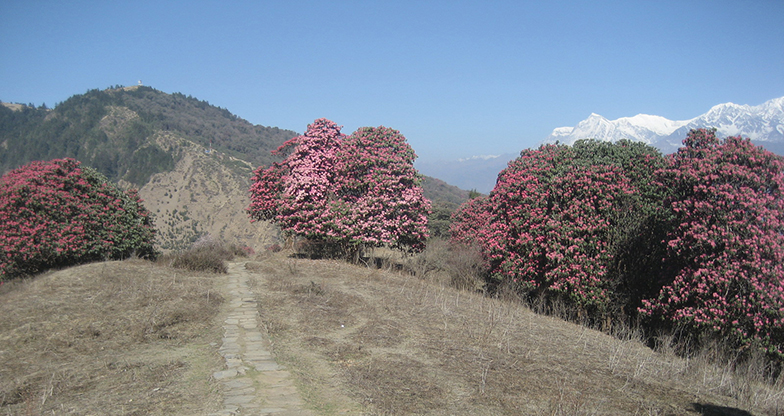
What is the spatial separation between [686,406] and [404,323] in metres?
3.86

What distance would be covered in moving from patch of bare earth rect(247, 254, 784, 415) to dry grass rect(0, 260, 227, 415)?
1.04 meters

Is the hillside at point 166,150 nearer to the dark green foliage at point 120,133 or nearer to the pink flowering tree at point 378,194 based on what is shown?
the dark green foliage at point 120,133

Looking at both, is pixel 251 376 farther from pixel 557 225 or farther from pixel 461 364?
pixel 557 225

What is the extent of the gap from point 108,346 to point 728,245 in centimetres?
883

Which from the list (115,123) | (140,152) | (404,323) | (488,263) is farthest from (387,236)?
(115,123)

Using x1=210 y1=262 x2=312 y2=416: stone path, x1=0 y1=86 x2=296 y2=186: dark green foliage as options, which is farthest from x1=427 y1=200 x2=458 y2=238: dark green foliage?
x1=0 y1=86 x2=296 y2=186: dark green foliage

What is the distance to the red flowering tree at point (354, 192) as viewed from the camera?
12859mm

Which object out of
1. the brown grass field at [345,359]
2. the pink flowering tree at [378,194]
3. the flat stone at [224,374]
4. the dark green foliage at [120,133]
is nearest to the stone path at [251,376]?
the flat stone at [224,374]

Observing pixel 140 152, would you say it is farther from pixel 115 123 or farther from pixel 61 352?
pixel 61 352

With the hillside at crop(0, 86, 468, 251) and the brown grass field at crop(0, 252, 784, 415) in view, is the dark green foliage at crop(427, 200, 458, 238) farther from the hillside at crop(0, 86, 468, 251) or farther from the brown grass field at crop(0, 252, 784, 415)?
the hillside at crop(0, 86, 468, 251)

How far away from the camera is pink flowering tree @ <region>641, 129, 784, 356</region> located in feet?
22.6

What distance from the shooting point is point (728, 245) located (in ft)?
23.5

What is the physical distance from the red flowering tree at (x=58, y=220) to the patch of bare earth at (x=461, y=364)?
18.6 ft

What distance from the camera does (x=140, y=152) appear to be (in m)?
74.1
